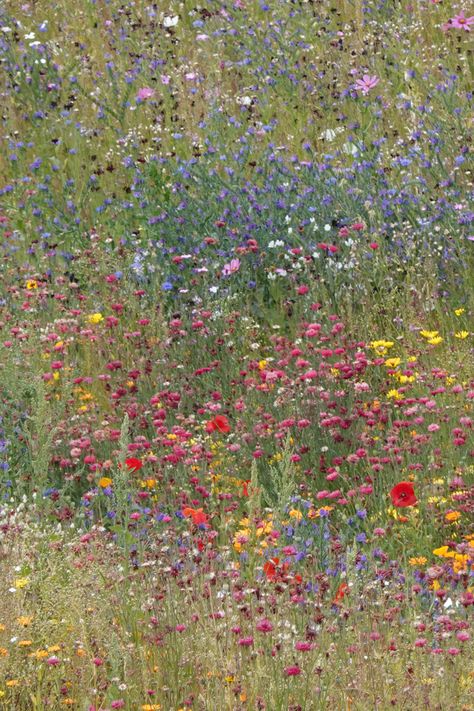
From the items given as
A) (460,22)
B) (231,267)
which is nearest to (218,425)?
(231,267)

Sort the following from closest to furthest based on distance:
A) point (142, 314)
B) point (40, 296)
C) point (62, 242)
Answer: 1. point (142, 314)
2. point (40, 296)
3. point (62, 242)

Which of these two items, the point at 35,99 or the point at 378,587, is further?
the point at 35,99

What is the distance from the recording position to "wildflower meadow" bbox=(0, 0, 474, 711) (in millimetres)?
3049

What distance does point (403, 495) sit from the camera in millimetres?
3764

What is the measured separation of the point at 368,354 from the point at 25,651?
96.6 inches

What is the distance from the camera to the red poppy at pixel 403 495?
3725 millimetres

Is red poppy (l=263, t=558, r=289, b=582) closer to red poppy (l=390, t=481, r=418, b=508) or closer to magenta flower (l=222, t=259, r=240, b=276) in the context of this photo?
red poppy (l=390, t=481, r=418, b=508)

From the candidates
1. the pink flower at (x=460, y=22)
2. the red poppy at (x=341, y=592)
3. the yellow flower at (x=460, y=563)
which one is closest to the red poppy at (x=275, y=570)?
the red poppy at (x=341, y=592)

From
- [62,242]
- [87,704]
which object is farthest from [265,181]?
[87,704]

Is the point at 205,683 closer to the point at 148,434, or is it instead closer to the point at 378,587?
the point at 378,587

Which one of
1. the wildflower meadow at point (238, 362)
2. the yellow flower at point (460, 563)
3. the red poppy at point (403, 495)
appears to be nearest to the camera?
the wildflower meadow at point (238, 362)

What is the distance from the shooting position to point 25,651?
321 cm

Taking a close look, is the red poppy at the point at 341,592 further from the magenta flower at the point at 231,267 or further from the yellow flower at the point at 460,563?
the magenta flower at the point at 231,267

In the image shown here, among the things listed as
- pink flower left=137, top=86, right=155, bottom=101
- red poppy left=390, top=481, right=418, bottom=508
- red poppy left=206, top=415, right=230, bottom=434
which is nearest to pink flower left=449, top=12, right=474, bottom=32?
pink flower left=137, top=86, right=155, bottom=101
